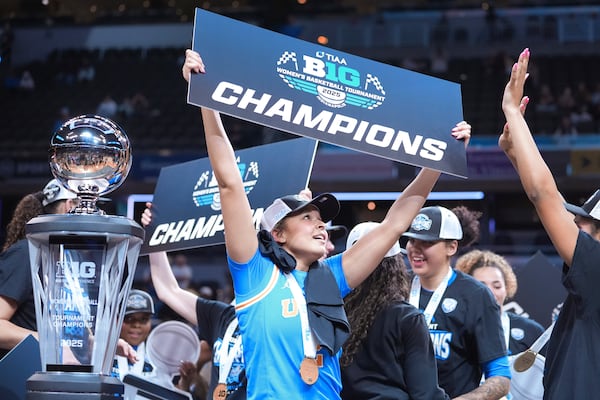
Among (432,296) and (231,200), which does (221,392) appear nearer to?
(231,200)

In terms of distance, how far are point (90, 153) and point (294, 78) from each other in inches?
28.4

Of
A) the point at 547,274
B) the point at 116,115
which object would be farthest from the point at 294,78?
the point at 116,115

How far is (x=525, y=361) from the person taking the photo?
370cm

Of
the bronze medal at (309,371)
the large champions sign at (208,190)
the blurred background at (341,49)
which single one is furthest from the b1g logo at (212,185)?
the blurred background at (341,49)

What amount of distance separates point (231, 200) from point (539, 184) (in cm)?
91

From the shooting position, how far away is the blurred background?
1333cm

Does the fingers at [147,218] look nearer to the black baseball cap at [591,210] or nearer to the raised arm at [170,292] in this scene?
the raised arm at [170,292]

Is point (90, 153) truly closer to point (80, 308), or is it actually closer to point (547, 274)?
point (80, 308)

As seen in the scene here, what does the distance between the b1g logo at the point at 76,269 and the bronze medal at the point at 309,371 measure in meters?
0.66

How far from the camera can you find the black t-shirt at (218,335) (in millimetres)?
3123

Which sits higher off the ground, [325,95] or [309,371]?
[325,95]

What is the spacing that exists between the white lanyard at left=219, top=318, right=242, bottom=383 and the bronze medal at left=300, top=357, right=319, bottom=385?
2.11 ft

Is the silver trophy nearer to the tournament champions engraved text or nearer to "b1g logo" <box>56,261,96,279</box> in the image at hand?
"b1g logo" <box>56,261,96,279</box>

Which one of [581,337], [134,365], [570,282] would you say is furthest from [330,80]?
[134,365]
